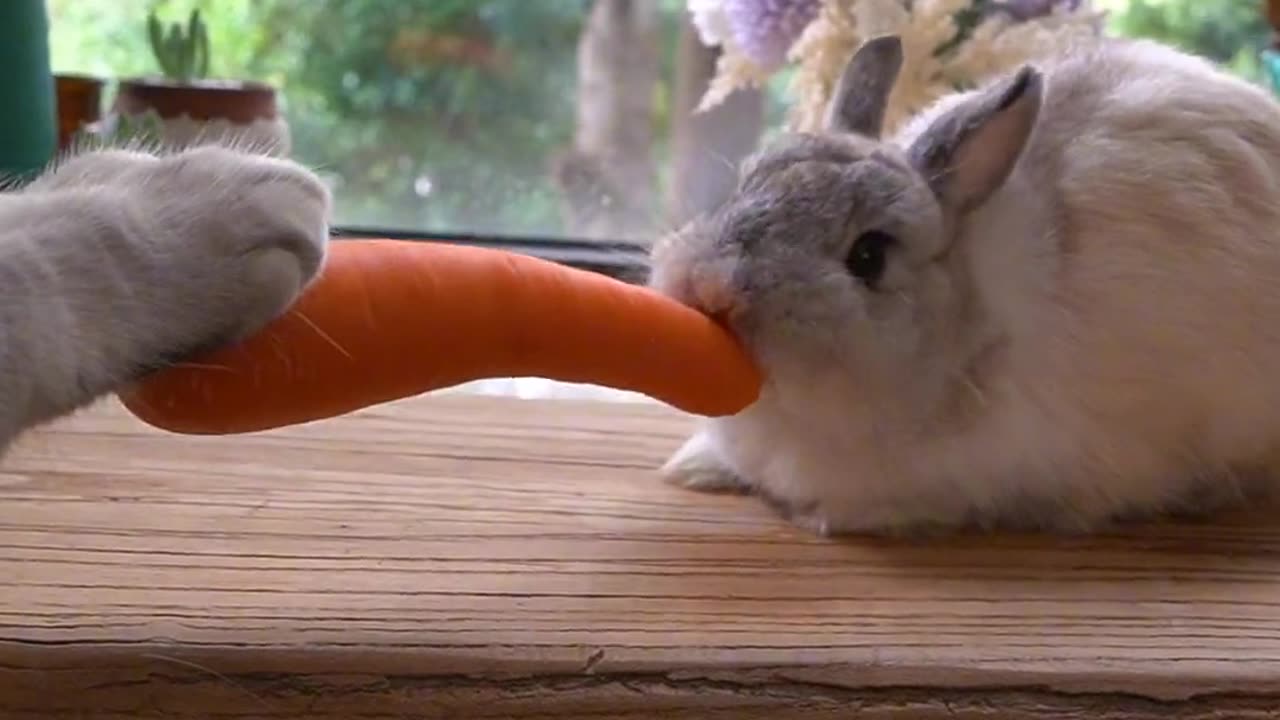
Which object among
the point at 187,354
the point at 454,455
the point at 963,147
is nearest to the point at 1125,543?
the point at 963,147

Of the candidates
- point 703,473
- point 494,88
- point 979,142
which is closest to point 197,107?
point 494,88

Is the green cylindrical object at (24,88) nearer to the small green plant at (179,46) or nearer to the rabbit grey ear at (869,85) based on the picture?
the small green plant at (179,46)

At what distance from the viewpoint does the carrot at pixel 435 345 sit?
0.60m

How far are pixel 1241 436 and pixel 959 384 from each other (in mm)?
167

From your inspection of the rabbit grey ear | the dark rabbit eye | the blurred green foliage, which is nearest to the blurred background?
the blurred green foliage

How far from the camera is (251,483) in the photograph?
763 millimetres

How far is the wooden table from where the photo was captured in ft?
1.91

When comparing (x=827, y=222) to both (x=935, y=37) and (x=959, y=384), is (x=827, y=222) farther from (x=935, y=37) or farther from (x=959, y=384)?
(x=935, y=37)

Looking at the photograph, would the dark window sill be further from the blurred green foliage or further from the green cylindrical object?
the blurred green foliage

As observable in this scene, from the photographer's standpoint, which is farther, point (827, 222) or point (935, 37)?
point (935, 37)

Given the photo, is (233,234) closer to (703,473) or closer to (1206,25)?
(703,473)

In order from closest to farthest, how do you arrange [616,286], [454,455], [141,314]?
1. [141,314]
2. [616,286]
3. [454,455]

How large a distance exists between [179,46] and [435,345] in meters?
0.70

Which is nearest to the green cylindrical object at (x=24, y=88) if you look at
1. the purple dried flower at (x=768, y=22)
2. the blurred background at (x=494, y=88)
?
the blurred background at (x=494, y=88)
